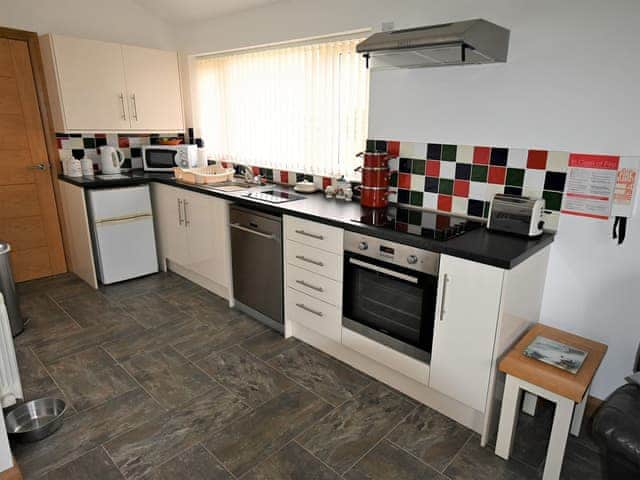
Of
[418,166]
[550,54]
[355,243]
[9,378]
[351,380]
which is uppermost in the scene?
[550,54]

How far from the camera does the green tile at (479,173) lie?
2.31m

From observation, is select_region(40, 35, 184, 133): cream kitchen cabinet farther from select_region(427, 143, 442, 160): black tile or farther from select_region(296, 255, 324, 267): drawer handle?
select_region(427, 143, 442, 160): black tile

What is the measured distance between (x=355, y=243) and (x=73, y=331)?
2.08 metres

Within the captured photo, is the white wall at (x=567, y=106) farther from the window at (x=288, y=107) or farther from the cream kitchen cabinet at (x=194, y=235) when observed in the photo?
the cream kitchen cabinet at (x=194, y=235)

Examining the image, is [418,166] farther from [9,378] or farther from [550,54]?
[9,378]

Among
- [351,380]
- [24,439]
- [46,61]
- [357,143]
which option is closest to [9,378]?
[24,439]

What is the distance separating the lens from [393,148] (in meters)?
2.69

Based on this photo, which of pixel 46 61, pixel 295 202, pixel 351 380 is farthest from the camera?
pixel 46 61

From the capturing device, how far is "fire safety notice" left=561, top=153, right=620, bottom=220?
6.27ft

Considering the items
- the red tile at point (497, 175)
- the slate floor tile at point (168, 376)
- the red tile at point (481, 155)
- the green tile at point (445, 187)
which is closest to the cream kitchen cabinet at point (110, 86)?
the slate floor tile at point (168, 376)

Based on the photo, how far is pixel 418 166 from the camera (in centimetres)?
259

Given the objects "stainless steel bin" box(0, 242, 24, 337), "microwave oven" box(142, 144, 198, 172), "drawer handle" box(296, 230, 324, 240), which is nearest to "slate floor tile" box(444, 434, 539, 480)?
"drawer handle" box(296, 230, 324, 240)

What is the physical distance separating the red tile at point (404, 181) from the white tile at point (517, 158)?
622mm

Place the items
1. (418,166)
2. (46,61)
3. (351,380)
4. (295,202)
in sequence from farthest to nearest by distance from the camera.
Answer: (46,61)
(295,202)
(418,166)
(351,380)
